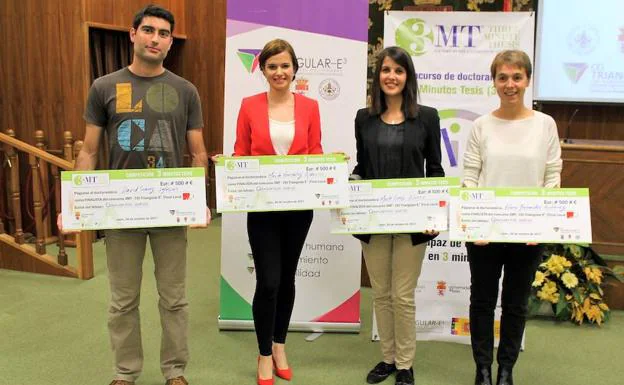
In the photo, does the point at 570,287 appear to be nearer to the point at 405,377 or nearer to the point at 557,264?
the point at 557,264

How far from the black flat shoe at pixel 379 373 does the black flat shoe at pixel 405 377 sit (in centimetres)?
8

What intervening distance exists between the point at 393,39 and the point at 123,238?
66.7 inches

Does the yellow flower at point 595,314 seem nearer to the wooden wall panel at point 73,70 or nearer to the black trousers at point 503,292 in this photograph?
the black trousers at point 503,292

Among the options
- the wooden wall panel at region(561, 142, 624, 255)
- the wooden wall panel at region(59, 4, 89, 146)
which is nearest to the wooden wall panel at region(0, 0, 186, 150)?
the wooden wall panel at region(59, 4, 89, 146)

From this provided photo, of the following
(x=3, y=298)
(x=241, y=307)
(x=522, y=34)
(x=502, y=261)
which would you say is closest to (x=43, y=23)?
(x=3, y=298)

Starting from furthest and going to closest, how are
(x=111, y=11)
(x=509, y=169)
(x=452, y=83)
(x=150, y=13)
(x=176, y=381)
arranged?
(x=111, y=11) → (x=452, y=83) → (x=176, y=381) → (x=509, y=169) → (x=150, y=13)

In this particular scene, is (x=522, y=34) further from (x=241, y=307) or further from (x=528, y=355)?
(x=241, y=307)

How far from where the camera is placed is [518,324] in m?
2.43

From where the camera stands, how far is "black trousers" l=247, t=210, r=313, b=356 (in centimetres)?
240

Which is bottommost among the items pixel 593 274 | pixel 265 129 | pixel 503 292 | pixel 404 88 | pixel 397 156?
pixel 593 274

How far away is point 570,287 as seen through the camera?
136 inches

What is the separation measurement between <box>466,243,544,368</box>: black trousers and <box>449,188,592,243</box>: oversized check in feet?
0.32

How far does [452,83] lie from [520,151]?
2.82ft

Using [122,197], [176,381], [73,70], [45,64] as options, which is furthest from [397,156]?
[45,64]
